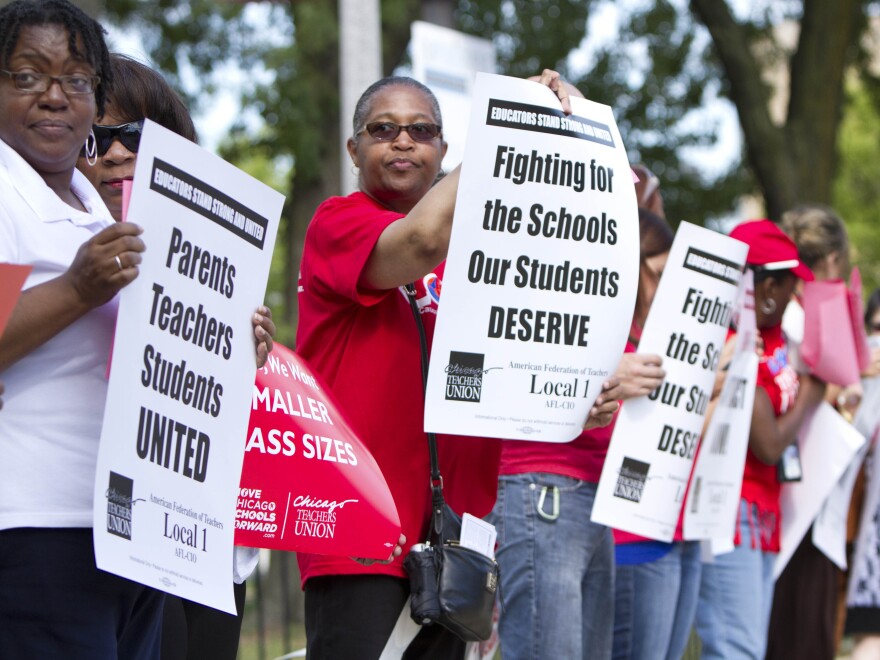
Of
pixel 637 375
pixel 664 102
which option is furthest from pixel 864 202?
pixel 637 375

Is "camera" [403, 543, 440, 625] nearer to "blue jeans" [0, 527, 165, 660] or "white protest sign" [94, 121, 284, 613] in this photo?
"white protest sign" [94, 121, 284, 613]

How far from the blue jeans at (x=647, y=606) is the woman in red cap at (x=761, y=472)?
0.48 meters

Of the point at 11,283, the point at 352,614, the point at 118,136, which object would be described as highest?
the point at 118,136

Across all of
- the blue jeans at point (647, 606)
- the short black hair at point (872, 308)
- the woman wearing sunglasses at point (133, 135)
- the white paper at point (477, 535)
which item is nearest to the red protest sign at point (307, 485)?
the white paper at point (477, 535)

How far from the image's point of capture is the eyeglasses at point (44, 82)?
262 centimetres

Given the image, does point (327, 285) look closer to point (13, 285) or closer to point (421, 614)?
point (421, 614)

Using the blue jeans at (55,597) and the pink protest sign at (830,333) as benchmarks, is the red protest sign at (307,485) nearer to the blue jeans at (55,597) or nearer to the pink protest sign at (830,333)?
the blue jeans at (55,597)

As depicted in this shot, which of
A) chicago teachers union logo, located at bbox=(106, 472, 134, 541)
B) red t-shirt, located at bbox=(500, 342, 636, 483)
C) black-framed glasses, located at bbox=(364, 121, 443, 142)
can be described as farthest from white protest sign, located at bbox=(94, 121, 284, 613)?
red t-shirt, located at bbox=(500, 342, 636, 483)

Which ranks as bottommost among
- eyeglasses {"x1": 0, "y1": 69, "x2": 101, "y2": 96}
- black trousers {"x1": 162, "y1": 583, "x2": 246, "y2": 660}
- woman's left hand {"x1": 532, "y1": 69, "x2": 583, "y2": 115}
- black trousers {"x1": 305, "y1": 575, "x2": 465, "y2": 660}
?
black trousers {"x1": 162, "y1": 583, "x2": 246, "y2": 660}

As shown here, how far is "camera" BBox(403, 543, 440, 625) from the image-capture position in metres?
3.38

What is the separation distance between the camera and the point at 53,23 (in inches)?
106

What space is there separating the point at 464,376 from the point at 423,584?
0.53 m

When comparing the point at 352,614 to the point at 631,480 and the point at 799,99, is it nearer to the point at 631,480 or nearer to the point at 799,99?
the point at 631,480

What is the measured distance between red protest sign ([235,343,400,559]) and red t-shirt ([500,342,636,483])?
109cm
